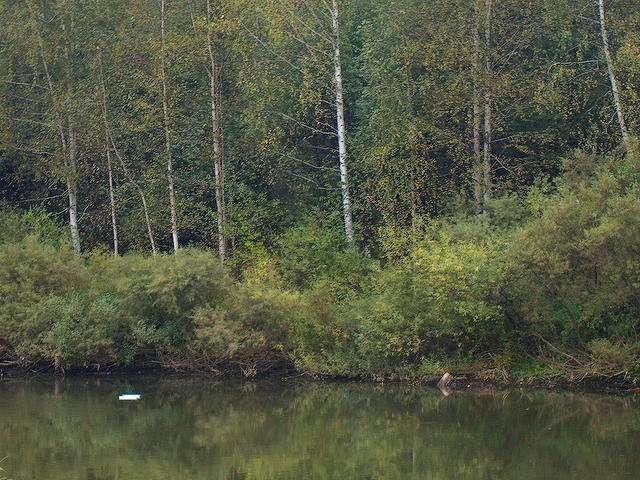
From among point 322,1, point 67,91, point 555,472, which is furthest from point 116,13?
point 555,472

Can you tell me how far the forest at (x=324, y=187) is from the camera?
2284cm

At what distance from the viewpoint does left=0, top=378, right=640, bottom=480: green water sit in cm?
1633

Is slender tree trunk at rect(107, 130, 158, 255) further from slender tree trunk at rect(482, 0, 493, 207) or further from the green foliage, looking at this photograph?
the green foliage

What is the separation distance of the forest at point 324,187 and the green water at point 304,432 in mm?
1131

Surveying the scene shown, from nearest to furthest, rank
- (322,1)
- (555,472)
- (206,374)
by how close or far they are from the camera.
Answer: (555,472)
(206,374)
(322,1)

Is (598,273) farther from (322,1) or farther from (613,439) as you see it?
(322,1)

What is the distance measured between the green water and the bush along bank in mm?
803

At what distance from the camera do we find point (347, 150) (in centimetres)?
2988

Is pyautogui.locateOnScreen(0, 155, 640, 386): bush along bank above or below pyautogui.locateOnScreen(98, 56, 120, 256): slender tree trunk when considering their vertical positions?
below

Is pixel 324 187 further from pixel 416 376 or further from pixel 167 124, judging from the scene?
pixel 416 376

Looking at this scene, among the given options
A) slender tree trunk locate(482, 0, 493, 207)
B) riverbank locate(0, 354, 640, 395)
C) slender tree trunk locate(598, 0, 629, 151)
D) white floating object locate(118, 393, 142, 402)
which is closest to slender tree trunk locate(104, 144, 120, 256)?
riverbank locate(0, 354, 640, 395)

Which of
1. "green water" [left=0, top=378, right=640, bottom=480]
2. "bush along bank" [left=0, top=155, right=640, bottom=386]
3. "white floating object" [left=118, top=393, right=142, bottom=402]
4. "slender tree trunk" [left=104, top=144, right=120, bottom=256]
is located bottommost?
"green water" [left=0, top=378, right=640, bottom=480]

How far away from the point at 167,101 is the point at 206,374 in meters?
9.10

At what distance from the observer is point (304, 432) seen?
19.5m
